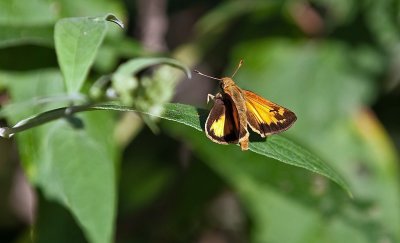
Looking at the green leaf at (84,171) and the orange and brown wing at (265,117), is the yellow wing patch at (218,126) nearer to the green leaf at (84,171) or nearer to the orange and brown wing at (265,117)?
the orange and brown wing at (265,117)

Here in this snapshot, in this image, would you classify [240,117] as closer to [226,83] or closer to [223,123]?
[223,123]

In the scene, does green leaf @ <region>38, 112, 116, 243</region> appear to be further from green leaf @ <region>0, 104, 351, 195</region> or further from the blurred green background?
the blurred green background

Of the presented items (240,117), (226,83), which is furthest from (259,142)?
(226,83)

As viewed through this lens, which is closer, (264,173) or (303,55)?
(264,173)

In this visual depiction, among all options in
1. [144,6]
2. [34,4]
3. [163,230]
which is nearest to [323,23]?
[144,6]

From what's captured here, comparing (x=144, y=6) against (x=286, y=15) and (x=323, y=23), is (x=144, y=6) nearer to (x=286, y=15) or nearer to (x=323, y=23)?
(x=286, y=15)

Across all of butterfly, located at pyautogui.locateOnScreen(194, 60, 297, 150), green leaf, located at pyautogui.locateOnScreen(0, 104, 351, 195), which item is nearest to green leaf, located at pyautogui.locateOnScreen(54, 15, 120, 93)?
green leaf, located at pyautogui.locateOnScreen(0, 104, 351, 195)

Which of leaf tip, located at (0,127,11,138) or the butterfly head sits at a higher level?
the butterfly head

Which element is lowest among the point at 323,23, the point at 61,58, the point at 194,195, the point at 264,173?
the point at 194,195
